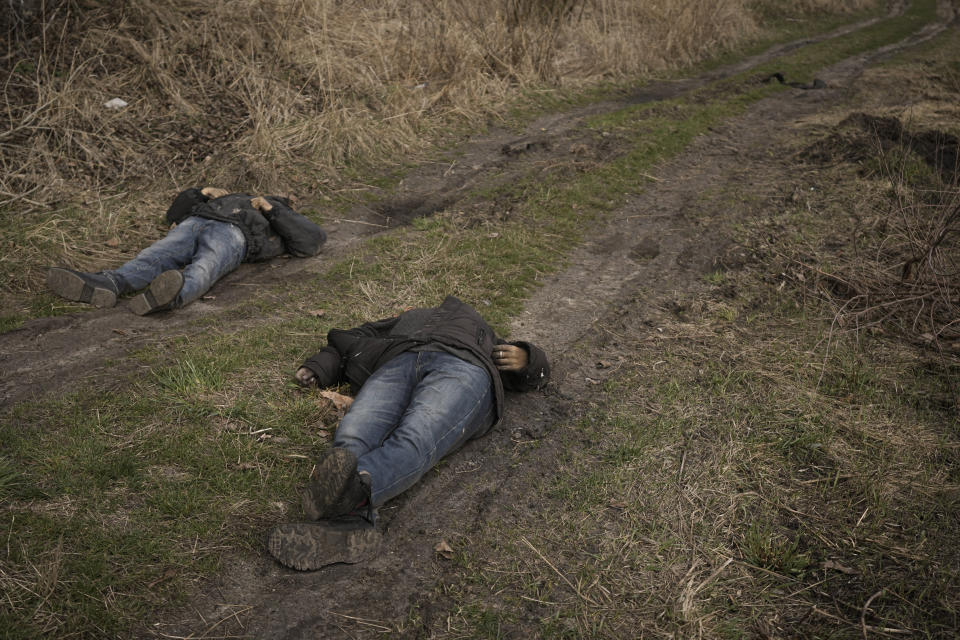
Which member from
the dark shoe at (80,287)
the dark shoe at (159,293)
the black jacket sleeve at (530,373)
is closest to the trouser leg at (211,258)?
the dark shoe at (159,293)

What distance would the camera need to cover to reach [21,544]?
247cm

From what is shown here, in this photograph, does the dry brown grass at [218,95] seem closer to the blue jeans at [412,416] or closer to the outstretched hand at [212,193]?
the outstretched hand at [212,193]

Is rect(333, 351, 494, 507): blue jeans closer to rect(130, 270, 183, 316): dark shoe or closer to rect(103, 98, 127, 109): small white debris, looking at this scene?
rect(130, 270, 183, 316): dark shoe

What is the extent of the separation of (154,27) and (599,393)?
726cm

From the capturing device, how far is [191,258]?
5.02 metres

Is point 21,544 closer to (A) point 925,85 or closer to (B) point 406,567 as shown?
(B) point 406,567

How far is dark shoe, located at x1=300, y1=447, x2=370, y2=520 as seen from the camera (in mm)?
2645

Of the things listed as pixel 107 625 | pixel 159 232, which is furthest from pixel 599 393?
pixel 159 232

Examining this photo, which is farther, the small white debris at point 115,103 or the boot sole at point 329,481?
the small white debris at point 115,103

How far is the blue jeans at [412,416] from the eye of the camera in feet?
9.46

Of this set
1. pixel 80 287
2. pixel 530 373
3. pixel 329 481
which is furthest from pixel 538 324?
pixel 80 287

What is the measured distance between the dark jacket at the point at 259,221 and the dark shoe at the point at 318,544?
322cm

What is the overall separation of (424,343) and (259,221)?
2.62 metres

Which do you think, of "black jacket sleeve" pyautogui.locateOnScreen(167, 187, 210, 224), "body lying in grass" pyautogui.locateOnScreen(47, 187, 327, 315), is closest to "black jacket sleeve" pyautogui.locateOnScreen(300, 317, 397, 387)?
"body lying in grass" pyautogui.locateOnScreen(47, 187, 327, 315)
